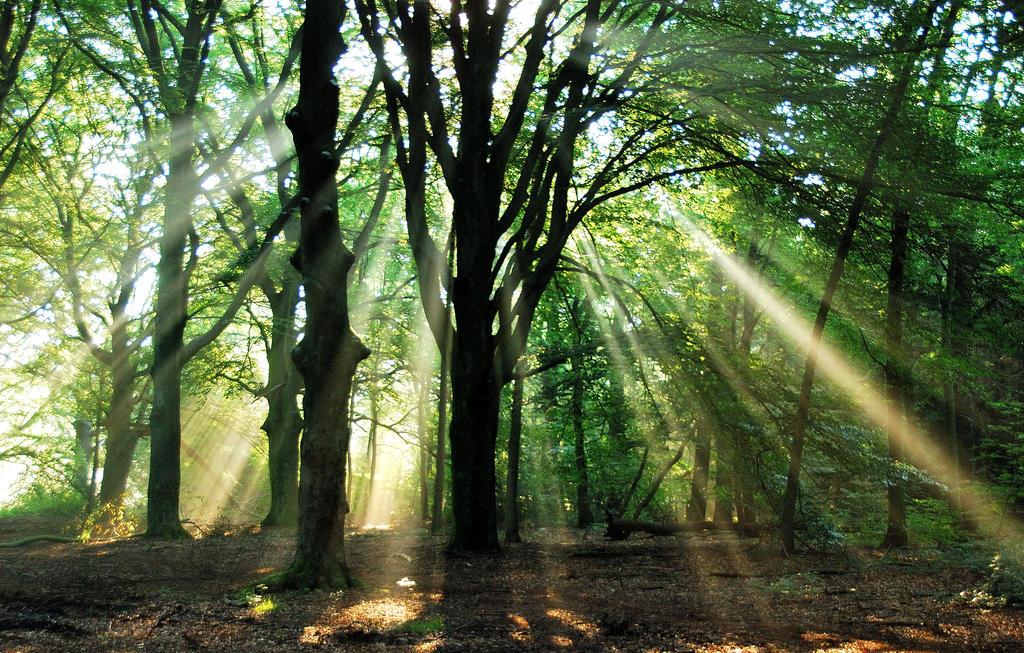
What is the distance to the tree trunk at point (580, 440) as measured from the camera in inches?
548

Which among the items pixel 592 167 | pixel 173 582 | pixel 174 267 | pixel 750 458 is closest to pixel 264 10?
pixel 174 267

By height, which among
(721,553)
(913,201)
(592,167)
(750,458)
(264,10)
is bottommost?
(721,553)

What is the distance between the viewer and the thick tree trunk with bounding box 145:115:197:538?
14.1 meters

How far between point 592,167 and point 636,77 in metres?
2.83

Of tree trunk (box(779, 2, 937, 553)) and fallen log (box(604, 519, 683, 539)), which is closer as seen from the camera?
tree trunk (box(779, 2, 937, 553))

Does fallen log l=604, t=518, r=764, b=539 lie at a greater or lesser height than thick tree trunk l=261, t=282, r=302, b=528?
lesser

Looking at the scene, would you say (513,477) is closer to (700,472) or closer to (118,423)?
(700,472)

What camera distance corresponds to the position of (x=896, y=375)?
11.6m

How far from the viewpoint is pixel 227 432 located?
1422 inches

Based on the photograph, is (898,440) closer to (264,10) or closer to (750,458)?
(750,458)

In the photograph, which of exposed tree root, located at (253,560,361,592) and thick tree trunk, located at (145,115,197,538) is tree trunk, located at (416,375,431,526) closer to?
thick tree trunk, located at (145,115,197,538)

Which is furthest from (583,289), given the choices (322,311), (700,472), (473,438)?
(322,311)

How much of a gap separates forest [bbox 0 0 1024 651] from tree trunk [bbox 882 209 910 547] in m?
0.07

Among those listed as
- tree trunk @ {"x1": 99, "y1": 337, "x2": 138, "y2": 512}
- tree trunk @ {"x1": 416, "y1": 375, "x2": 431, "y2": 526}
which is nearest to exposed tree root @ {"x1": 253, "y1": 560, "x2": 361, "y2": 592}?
tree trunk @ {"x1": 99, "y1": 337, "x2": 138, "y2": 512}
